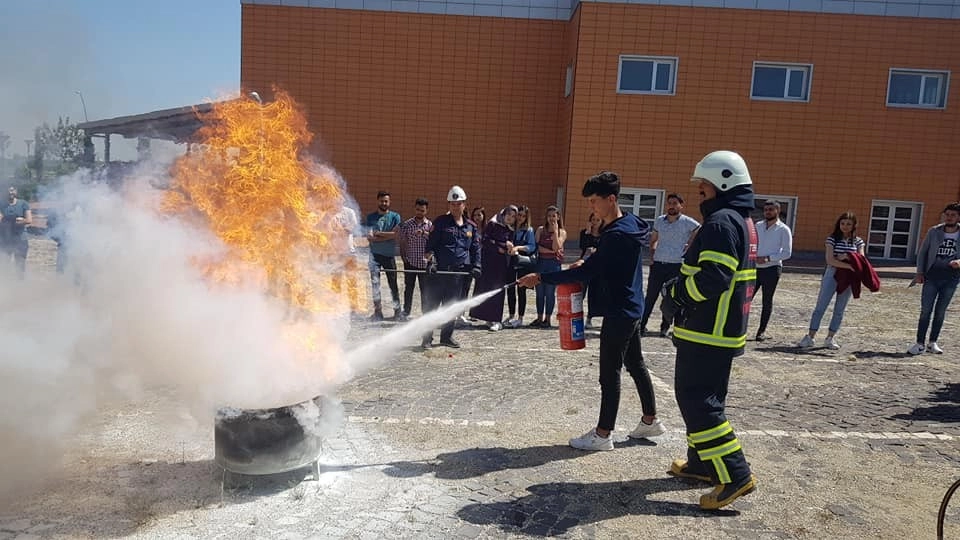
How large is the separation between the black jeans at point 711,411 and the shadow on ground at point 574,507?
1.15ft

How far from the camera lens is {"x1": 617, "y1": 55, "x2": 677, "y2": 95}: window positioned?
2061cm

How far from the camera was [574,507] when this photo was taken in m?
4.43

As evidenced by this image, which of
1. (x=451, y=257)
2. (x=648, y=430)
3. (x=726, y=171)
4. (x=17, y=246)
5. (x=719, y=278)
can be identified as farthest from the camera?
(x=17, y=246)

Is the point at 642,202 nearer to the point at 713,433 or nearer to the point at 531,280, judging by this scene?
the point at 531,280

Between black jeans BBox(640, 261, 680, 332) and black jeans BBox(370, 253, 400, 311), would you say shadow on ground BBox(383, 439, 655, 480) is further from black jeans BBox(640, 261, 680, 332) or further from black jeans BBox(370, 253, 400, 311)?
black jeans BBox(370, 253, 400, 311)

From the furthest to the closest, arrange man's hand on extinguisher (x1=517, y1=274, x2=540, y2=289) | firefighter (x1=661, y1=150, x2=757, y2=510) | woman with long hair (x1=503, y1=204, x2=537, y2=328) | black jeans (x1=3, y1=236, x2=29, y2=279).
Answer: black jeans (x1=3, y1=236, x2=29, y2=279) → woman with long hair (x1=503, y1=204, x2=537, y2=328) → man's hand on extinguisher (x1=517, y1=274, x2=540, y2=289) → firefighter (x1=661, y1=150, x2=757, y2=510)

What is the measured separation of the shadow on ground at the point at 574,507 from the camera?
165 inches

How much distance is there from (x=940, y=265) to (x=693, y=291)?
21.7 ft

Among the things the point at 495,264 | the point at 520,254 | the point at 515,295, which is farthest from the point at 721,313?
the point at 515,295

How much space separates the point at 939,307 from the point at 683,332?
6849 mm

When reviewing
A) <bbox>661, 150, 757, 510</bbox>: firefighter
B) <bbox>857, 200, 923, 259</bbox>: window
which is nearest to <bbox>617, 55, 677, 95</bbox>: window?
<bbox>857, 200, 923, 259</bbox>: window

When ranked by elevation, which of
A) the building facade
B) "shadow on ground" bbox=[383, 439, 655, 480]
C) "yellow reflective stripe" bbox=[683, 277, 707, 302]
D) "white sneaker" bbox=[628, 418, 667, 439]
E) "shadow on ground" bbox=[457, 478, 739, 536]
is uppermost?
the building facade

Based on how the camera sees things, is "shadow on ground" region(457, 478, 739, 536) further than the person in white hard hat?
No

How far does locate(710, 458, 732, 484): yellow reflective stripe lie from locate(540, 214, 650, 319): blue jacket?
1.19 m
